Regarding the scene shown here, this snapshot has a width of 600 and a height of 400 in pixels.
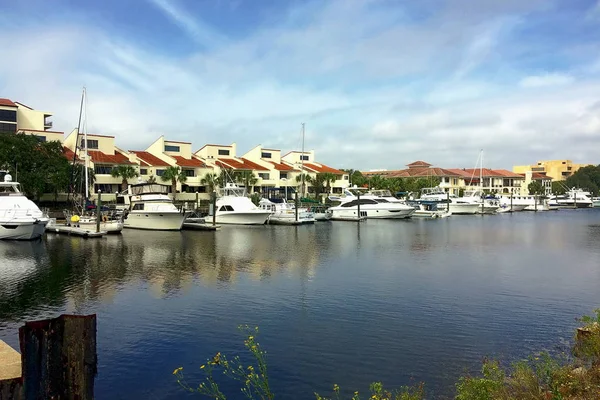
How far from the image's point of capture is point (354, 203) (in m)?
73.1

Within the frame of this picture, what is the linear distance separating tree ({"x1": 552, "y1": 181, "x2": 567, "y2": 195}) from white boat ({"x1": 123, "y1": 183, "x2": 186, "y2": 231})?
131282 mm

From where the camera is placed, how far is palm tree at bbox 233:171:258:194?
260 ft

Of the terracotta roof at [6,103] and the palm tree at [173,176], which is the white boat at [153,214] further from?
the terracotta roof at [6,103]

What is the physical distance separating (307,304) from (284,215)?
141 ft

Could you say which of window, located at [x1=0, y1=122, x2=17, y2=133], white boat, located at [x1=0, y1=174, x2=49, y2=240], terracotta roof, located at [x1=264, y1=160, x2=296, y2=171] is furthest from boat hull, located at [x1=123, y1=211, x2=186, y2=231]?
terracotta roof, located at [x1=264, y1=160, x2=296, y2=171]

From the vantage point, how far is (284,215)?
63.2 m

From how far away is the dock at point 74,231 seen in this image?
43188mm

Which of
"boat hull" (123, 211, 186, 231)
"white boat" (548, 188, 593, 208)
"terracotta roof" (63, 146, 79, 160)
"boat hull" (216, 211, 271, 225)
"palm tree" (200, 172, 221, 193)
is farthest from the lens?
"white boat" (548, 188, 593, 208)

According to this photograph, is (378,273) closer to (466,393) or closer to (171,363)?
(171,363)

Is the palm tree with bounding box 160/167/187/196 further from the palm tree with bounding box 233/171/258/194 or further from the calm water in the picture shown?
the calm water

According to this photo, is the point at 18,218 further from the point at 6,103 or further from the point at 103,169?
the point at 6,103

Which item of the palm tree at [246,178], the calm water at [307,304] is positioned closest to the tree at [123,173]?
the palm tree at [246,178]

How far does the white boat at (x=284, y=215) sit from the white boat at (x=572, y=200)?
8606 cm

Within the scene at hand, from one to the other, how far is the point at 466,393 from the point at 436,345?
269 inches
